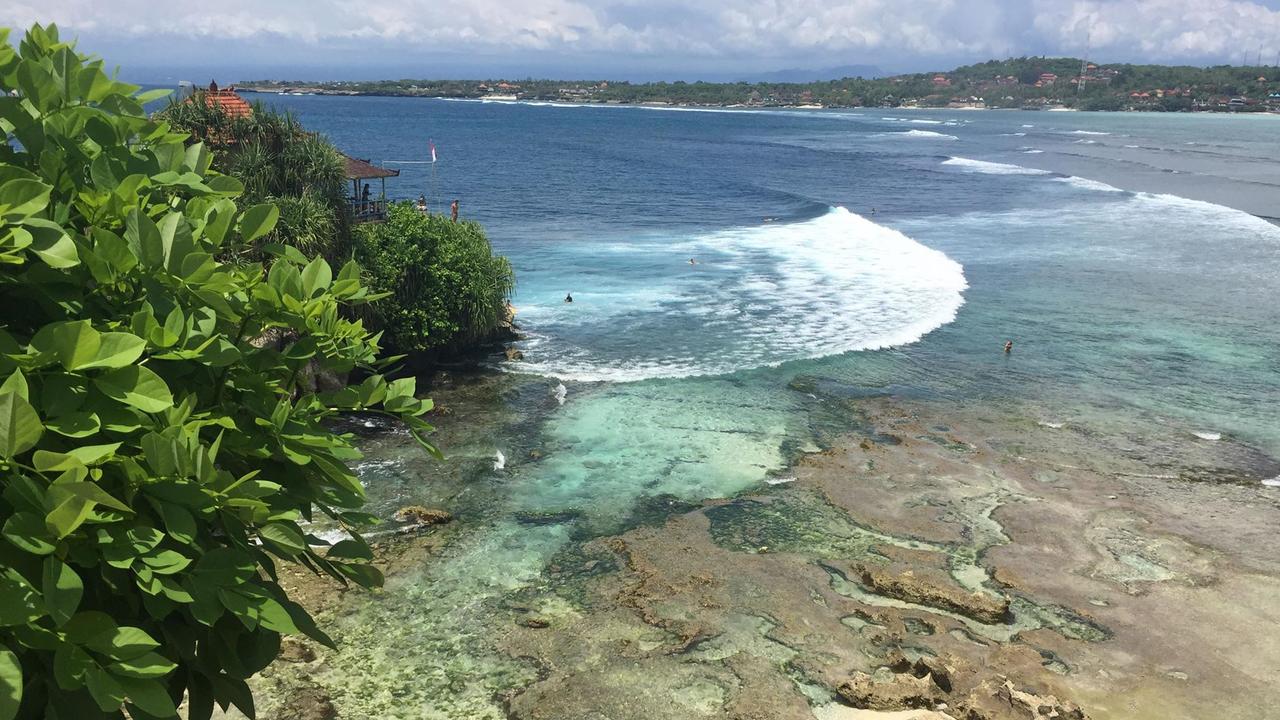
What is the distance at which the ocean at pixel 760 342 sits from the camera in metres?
19.0

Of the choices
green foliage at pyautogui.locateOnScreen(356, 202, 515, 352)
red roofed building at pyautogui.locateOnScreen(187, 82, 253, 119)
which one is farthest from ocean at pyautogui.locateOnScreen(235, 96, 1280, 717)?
red roofed building at pyautogui.locateOnScreen(187, 82, 253, 119)

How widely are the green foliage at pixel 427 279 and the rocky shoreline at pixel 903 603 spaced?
1068 cm

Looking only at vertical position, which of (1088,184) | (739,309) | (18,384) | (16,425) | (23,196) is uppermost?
(23,196)

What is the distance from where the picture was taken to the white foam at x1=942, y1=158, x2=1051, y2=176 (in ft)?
309

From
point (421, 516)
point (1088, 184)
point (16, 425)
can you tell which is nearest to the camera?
point (16, 425)

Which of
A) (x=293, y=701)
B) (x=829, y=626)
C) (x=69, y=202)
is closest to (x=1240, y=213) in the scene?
(x=829, y=626)

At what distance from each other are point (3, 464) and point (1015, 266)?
5078 cm

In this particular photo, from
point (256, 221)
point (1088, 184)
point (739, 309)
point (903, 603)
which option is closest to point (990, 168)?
point (1088, 184)

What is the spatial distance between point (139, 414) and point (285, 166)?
85.1ft

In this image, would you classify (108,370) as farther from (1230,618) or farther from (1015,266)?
(1015,266)

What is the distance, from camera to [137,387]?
15.1ft

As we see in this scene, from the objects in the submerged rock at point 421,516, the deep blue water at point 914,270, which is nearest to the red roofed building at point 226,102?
the deep blue water at point 914,270

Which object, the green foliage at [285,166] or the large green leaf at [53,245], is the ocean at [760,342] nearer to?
the green foliage at [285,166]

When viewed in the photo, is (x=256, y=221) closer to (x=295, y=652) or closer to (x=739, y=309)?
(x=295, y=652)
